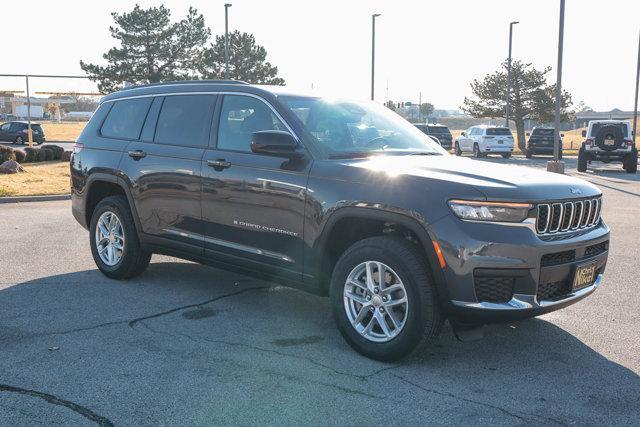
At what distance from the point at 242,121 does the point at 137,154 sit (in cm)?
135

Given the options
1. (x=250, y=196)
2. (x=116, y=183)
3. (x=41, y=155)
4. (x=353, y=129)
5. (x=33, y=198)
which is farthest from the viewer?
(x=41, y=155)

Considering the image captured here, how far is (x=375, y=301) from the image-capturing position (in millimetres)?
4316

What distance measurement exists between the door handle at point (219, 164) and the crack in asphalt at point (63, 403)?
220cm

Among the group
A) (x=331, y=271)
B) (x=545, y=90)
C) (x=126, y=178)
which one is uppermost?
(x=545, y=90)

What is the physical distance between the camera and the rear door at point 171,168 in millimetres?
5535

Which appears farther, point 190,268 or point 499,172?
point 190,268

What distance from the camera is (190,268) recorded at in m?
7.19

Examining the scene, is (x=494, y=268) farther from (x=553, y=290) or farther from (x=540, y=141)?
(x=540, y=141)

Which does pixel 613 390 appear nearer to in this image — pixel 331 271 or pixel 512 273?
pixel 512 273

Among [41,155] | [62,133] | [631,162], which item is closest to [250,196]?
[41,155]

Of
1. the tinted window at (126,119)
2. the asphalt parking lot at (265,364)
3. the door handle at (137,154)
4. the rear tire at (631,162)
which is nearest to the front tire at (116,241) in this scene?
the asphalt parking lot at (265,364)

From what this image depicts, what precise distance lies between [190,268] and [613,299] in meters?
4.35

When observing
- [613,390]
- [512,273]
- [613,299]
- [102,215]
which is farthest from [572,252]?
[102,215]

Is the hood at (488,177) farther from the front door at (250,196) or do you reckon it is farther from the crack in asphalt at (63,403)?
the crack in asphalt at (63,403)
